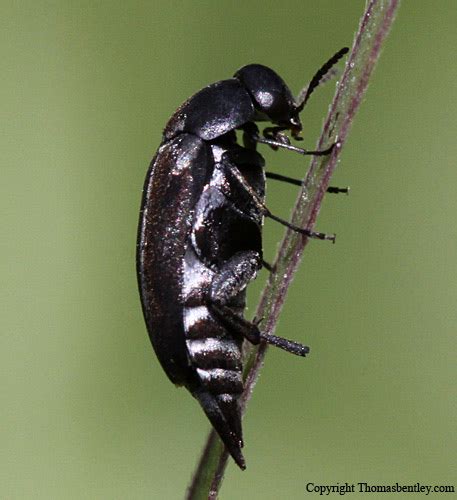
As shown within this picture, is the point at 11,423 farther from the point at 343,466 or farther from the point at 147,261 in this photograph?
the point at 147,261

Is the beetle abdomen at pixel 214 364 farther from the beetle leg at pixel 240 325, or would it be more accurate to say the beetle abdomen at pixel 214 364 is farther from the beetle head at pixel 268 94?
the beetle head at pixel 268 94

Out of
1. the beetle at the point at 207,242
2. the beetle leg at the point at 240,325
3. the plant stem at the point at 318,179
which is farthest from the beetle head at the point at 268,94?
the plant stem at the point at 318,179

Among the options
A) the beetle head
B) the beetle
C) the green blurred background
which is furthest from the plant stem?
the green blurred background

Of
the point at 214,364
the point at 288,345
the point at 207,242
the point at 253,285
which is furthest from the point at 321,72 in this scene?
the point at 253,285

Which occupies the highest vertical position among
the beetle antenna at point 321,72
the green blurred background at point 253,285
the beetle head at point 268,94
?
the beetle antenna at point 321,72

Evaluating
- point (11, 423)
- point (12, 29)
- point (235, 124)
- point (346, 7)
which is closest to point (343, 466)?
point (11, 423)

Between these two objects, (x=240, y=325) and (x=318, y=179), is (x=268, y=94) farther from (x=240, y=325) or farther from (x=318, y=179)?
(x=318, y=179)
